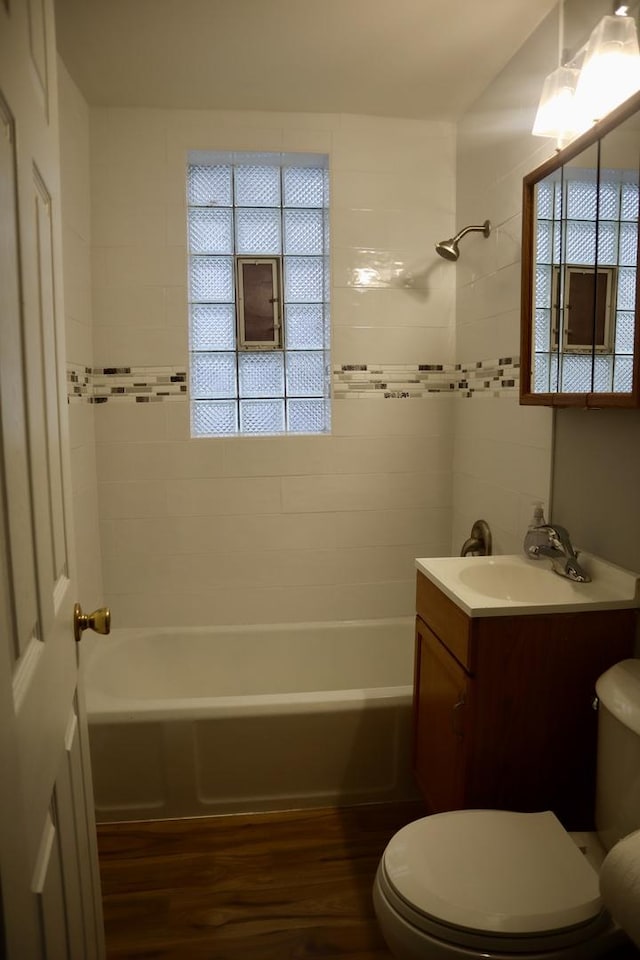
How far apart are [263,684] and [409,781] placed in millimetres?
809

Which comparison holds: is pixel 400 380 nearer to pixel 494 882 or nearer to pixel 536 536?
pixel 536 536

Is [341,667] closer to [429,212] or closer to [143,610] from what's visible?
[143,610]

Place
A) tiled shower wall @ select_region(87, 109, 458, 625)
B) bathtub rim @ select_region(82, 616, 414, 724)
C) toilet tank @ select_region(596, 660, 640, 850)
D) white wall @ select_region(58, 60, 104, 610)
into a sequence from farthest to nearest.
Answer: tiled shower wall @ select_region(87, 109, 458, 625) → white wall @ select_region(58, 60, 104, 610) → bathtub rim @ select_region(82, 616, 414, 724) → toilet tank @ select_region(596, 660, 640, 850)

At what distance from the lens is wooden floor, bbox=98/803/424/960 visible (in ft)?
5.42

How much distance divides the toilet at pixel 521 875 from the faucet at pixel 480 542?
1.05 metres

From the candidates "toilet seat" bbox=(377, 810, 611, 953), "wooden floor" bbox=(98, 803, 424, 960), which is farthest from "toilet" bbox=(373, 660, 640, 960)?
"wooden floor" bbox=(98, 803, 424, 960)

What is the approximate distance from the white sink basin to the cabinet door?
191mm

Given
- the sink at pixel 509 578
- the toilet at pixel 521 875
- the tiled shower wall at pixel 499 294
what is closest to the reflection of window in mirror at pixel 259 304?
the tiled shower wall at pixel 499 294

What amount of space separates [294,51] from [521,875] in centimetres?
250

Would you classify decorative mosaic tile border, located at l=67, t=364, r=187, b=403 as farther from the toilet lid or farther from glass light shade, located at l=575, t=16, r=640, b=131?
the toilet lid

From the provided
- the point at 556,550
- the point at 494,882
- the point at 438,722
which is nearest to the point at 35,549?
the point at 494,882

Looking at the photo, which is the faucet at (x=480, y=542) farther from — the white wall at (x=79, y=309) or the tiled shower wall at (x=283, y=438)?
the white wall at (x=79, y=309)

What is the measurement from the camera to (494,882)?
1.21 metres

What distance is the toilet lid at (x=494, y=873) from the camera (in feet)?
3.74
